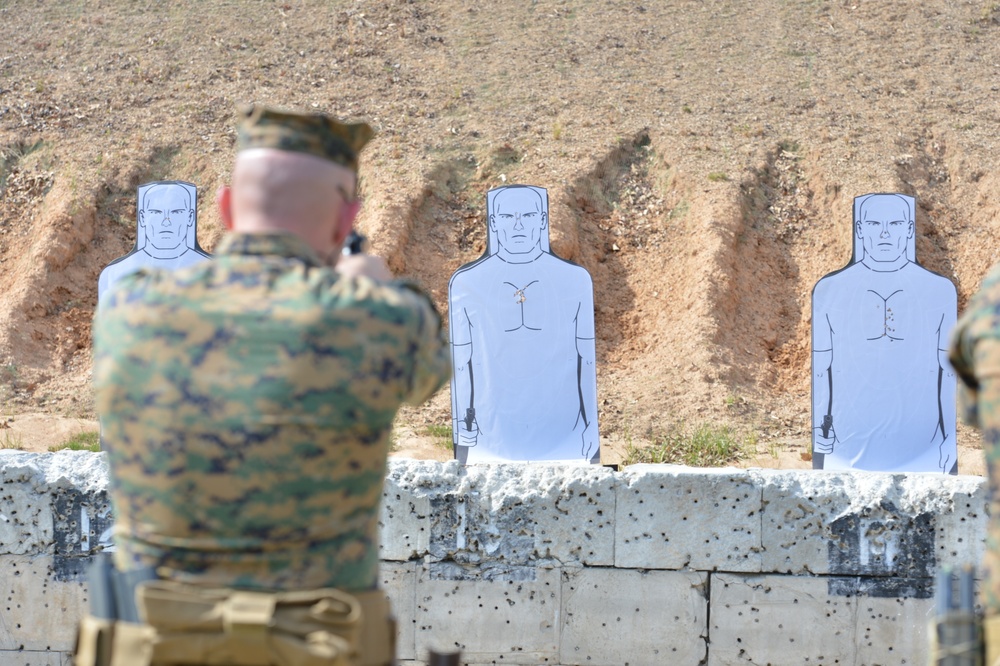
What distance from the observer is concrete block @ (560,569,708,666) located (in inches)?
156

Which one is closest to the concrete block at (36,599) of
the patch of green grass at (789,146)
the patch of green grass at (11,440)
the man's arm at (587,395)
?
the man's arm at (587,395)

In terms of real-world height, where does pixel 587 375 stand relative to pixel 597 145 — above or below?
below

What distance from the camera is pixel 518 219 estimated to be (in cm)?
612

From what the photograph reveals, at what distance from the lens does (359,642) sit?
75.6 inches

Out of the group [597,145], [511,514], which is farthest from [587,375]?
[597,145]

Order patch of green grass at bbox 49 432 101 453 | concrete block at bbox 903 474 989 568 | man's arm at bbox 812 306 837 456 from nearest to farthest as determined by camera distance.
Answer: concrete block at bbox 903 474 989 568
man's arm at bbox 812 306 837 456
patch of green grass at bbox 49 432 101 453

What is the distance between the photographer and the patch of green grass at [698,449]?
7027mm

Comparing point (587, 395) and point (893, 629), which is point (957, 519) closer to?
point (893, 629)

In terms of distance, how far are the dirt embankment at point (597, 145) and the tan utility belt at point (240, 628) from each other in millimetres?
5920

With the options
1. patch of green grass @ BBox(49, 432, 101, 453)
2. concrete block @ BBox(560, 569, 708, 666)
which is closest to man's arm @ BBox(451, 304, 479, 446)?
concrete block @ BBox(560, 569, 708, 666)

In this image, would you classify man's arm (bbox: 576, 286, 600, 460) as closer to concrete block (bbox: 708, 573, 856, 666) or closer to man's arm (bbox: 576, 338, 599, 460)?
man's arm (bbox: 576, 338, 599, 460)

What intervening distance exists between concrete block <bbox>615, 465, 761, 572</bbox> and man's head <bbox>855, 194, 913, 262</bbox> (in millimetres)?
2750

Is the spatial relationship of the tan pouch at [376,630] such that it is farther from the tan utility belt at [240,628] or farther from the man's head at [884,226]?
the man's head at [884,226]

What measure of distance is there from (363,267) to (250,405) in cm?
38
